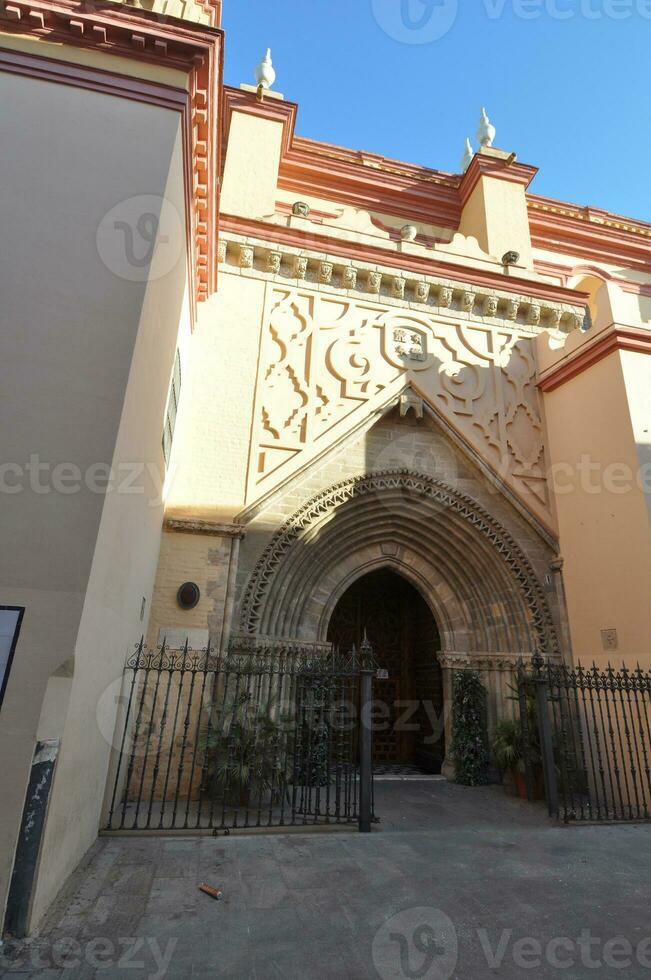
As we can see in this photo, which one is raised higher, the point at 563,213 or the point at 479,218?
the point at 563,213

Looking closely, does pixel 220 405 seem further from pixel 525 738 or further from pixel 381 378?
pixel 525 738

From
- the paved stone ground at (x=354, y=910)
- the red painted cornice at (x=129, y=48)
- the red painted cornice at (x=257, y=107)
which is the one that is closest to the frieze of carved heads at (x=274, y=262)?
the red painted cornice at (x=129, y=48)

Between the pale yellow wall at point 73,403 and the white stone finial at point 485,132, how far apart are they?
10.8m

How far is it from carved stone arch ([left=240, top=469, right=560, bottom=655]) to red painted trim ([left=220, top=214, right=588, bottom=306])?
13.7 ft

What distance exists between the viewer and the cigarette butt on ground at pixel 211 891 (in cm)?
A: 371

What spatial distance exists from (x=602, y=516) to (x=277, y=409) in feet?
17.8

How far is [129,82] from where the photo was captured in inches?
216

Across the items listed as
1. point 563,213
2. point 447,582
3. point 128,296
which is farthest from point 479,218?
point 128,296

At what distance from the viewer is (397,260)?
10.1m

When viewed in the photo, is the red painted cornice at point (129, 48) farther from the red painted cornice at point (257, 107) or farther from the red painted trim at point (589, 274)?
the red painted trim at point (589, 274)

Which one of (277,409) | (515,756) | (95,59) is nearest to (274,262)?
(277,409)

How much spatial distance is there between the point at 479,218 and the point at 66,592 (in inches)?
481

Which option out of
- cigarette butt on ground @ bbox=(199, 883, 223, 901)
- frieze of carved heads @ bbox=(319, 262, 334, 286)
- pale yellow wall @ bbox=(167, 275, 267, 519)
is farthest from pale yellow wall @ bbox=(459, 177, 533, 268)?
cigarette butt on ground @ bbox=(199, 883, 223, 901)

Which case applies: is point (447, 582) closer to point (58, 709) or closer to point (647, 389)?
point (647, 389)
